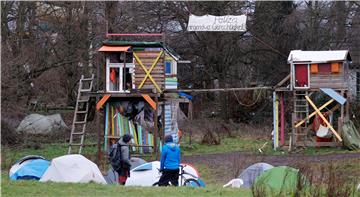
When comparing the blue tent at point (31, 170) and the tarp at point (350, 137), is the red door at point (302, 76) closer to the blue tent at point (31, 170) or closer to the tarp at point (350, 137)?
the tarp at point (350, 137)

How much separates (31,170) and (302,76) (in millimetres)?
14860

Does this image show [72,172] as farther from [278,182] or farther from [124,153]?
[278,182]

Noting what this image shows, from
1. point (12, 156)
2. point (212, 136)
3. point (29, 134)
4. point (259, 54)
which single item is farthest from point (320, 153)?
point (259, 54)

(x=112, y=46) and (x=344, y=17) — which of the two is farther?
(x=344, y=17)

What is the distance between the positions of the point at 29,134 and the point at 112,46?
8.61 metres

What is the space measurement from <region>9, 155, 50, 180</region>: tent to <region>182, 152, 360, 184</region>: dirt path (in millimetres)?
5507

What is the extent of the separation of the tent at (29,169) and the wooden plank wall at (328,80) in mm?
14246

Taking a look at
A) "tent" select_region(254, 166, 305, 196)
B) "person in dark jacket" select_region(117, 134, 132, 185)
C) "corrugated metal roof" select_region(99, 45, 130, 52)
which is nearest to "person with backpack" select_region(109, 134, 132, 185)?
"person in dark jacket" select_region(117, 134, 132, 185)

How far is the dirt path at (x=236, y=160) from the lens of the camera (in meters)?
22.7

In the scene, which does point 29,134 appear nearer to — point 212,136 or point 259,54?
point 212,136

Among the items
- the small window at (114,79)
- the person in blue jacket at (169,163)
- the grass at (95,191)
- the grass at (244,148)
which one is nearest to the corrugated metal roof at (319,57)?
the grass at (244,148)

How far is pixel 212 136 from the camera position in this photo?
108 feet

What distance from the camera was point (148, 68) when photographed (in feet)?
93.6

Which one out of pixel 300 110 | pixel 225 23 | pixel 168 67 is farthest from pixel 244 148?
pixel 225 23
